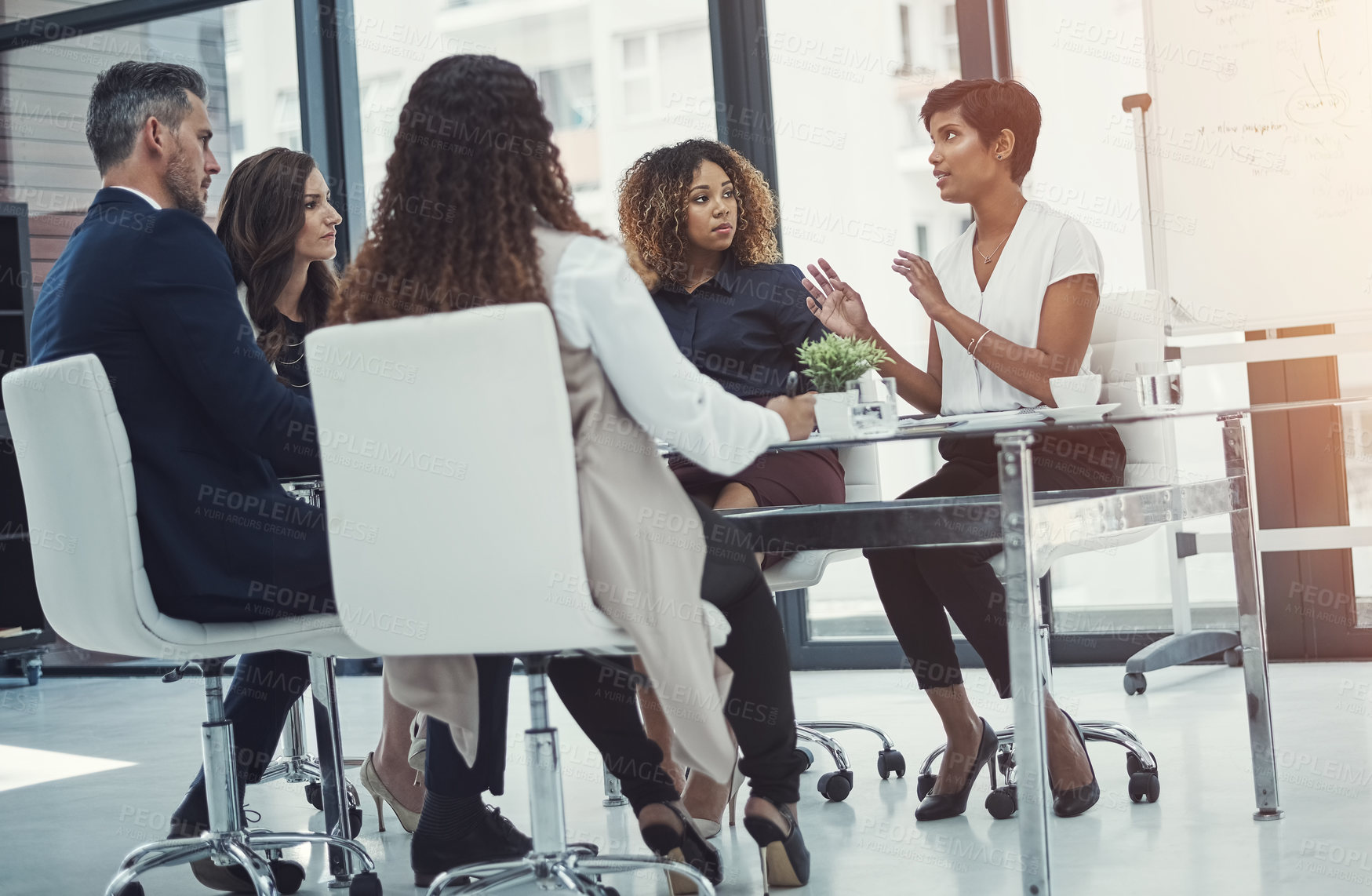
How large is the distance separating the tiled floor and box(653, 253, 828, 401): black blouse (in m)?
0.87

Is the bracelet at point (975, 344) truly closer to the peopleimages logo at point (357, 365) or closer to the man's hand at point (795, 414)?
the man's hand at point (795, 414)

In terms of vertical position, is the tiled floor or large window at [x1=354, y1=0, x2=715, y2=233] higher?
large window at [x1=354, y1=0, x2=715, y2=233]

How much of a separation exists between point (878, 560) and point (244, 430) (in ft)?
3.82

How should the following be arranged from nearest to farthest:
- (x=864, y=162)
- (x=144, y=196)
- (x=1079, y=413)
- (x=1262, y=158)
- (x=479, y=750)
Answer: (x=1079, y=413) → (x=479, y=750) → (x=144, y=196) → (x=1262, y=158) → (x=864, y=162)

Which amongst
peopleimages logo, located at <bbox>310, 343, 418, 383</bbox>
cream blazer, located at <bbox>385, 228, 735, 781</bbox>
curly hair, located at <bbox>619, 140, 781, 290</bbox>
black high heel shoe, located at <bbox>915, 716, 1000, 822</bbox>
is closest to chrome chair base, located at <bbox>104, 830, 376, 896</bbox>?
cream blazer, located at <bbox>385, 228, 735, 781</bbox>

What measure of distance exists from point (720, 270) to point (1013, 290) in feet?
2.22

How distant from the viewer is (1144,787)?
2.51 meters

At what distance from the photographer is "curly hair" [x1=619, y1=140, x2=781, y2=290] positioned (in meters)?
3.05

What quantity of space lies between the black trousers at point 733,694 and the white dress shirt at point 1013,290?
2.79 ft

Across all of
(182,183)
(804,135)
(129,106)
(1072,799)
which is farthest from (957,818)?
(804,135)

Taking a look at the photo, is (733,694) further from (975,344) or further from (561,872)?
(975,344)

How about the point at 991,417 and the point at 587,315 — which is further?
the point at 991,417

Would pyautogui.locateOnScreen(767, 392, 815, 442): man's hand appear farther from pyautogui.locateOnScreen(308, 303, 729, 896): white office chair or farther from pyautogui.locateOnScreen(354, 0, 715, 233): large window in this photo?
pyautogui.locateOnScreen(354, 0, 715, 233): large window

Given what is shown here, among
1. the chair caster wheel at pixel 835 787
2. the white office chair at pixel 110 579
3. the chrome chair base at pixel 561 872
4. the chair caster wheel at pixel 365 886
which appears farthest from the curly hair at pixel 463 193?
the chair caster wheel at pixel 835 787
